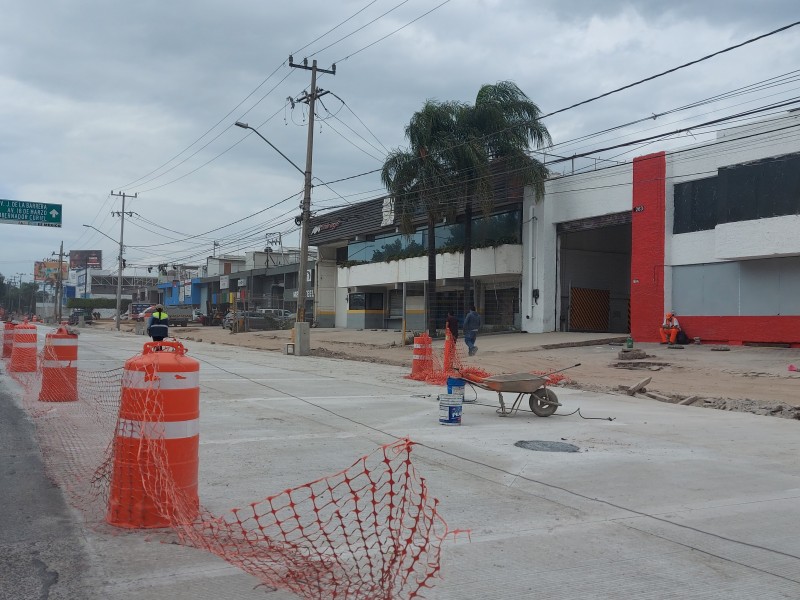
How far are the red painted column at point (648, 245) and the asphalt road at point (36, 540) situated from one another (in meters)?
24.1

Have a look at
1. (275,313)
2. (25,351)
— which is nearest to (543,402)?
(25,351)

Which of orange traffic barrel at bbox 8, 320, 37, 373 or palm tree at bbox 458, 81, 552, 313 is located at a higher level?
palm tree at bbox 458, 81, 552, 313

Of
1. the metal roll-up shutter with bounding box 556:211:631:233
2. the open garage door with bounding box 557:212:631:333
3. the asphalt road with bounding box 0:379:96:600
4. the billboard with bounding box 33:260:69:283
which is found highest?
the billboard with bounding box 33:260:69:283

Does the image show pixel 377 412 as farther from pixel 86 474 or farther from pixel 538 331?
pixel 538 331

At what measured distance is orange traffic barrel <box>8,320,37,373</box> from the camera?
669 inches

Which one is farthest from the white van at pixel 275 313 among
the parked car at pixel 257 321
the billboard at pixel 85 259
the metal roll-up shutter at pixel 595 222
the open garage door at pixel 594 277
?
the billboard at pixel 85 259

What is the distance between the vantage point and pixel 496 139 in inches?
1233

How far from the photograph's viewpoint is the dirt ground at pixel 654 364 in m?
15.1

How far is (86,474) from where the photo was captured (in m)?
6.84

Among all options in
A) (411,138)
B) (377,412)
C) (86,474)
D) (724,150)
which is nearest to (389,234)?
(411,138)

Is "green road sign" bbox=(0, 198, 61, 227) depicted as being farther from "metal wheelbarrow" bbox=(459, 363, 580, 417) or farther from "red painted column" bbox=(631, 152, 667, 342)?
"metal wheelbarrow" bbox=(459, 363, 580, 417)

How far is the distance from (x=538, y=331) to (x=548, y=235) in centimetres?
452

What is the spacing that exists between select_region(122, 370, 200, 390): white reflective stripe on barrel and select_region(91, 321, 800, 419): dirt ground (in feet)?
28.5

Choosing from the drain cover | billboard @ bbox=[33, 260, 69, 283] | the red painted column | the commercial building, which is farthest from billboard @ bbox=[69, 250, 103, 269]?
the drain cover
